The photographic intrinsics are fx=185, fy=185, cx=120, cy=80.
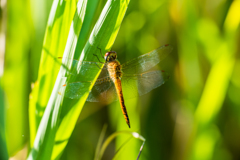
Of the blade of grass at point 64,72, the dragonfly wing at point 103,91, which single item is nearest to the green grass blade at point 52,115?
the blade of grass at point 64,72

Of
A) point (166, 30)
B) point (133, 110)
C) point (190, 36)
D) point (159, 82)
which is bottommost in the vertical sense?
point (133, 110)

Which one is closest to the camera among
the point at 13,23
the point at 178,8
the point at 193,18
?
the point at 13,23

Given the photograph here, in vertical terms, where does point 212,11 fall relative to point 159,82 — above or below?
above

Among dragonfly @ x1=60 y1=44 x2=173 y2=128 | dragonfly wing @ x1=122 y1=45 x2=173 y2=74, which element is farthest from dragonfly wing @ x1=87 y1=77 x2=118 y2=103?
dragonfly wing @ x1=122 y1=45 x2=173 y2=74

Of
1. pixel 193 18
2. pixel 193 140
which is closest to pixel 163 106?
pixel 193 140

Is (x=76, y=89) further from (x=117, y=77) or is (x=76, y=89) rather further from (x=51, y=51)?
(x=117, y=77)

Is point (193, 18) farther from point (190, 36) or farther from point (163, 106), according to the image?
point (163, 106)

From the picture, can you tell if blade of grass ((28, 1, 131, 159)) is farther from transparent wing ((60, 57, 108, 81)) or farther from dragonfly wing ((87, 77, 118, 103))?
dragonfly wing ((87, 77, 118, 103))
